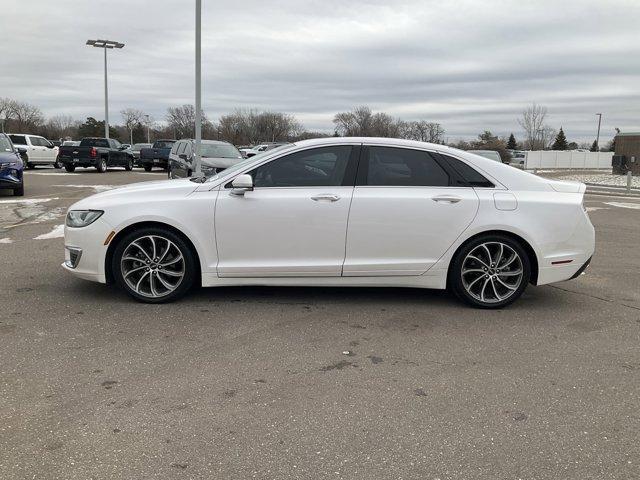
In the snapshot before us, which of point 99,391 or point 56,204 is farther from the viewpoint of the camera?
point 56,204

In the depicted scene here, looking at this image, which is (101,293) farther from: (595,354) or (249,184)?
(595,354)

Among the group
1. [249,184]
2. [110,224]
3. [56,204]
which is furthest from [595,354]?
[56,204]

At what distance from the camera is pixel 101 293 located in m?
5.70

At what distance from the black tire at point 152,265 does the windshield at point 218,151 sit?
10.6 meters

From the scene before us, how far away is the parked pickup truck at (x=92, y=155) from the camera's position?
27812 millimetres

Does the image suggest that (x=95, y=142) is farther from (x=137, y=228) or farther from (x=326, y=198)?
(x=326, y=198)

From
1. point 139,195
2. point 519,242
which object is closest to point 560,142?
point 519,242

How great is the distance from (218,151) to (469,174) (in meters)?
11.4

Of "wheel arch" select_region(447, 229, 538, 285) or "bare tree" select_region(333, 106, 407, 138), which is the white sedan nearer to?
"wheel arch" select_region(447, 229, 538, 285)

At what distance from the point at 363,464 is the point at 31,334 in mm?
3060

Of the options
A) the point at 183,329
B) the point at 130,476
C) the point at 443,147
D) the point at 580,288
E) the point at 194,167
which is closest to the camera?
the point at 130,476

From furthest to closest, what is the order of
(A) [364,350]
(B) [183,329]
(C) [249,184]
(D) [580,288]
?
1. (D) [580,288]
2. (C) [249,184]
3. (B) [183,329]
4. (A) [364,350]

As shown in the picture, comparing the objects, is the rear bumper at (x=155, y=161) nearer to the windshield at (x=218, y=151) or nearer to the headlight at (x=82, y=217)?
the windshield at (x=218, y=151)

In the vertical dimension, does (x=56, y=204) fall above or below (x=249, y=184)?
below
